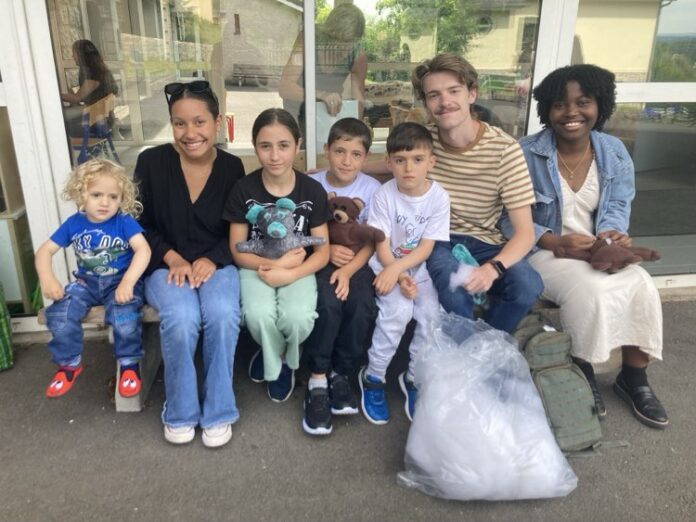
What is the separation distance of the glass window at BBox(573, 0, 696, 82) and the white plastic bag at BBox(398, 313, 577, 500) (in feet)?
7.22

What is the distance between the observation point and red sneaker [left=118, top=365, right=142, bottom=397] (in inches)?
90.0

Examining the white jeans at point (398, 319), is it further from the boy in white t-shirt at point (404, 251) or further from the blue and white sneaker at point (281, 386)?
the blue and white sneaker at point (281, 386)

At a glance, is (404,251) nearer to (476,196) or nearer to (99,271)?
(476,196)

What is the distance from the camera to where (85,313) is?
2279 millimetres

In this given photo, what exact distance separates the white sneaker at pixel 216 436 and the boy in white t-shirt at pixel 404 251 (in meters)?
0.61

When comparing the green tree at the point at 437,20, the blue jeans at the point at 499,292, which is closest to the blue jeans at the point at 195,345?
the blue jeans at the point at 499,292

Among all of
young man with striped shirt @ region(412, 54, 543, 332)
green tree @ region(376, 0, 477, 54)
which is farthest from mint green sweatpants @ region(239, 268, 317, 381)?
green tree @ region(376, 0, 477, 54)

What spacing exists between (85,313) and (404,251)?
140 cm

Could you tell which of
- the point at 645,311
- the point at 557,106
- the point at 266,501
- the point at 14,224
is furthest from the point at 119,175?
the point at 645,311

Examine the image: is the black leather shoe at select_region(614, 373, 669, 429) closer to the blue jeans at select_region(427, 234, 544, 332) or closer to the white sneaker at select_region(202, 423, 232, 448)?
the blue jeans at select_region(427, 234, 544, 332)

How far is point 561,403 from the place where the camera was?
2199mm

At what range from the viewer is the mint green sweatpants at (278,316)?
7.32 ft

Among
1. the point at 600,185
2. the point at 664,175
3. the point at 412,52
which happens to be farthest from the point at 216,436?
the point at 664,175

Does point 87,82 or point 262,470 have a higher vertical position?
point 87,82
